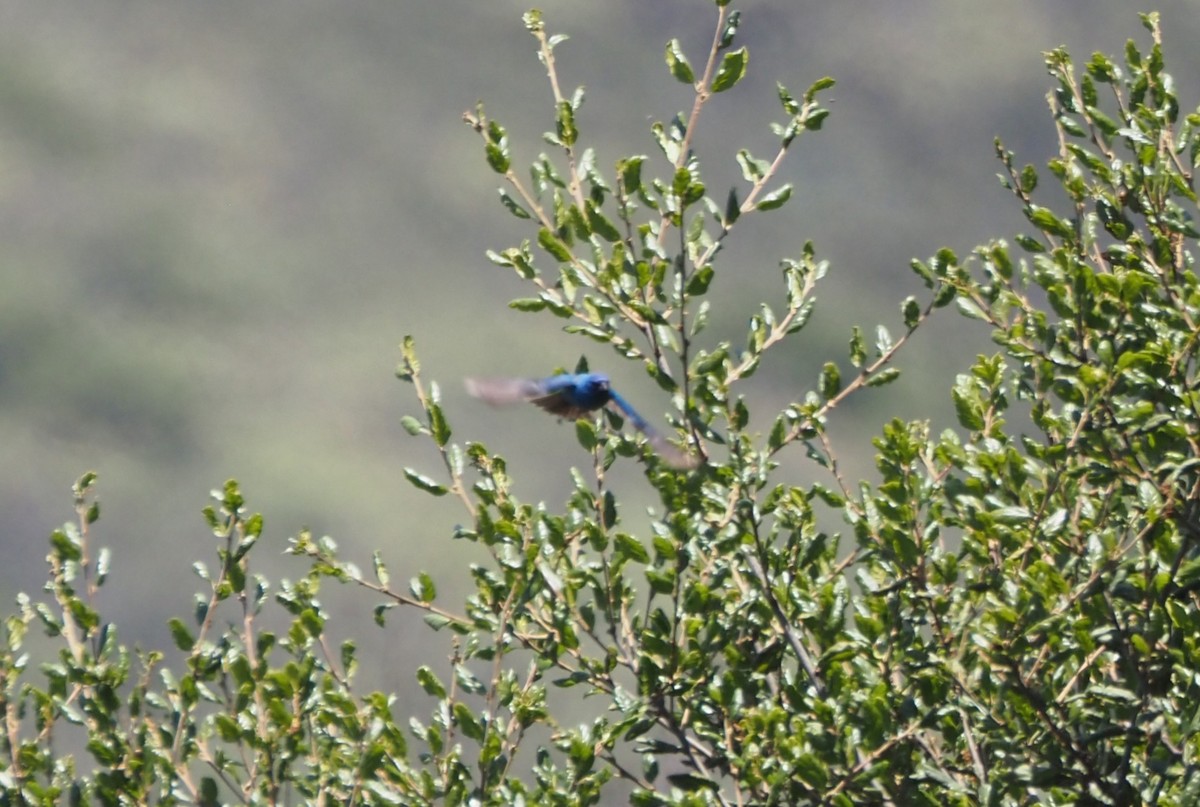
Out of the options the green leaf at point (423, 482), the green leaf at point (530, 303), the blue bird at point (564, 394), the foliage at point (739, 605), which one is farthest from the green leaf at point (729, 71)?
the green leaf at point (423, 482)

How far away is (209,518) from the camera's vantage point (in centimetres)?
510

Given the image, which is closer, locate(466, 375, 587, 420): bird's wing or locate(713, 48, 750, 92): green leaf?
locate(713, 48, 750, 92): green leaf

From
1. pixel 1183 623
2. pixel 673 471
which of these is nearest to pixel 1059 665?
pixel 1183 623

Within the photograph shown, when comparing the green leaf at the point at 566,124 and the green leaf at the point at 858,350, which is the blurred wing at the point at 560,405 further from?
the green leaf at the point at 858,350

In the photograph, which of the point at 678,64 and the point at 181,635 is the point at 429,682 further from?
the point at 678,64

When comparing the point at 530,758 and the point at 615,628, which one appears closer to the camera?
the point at 615,628

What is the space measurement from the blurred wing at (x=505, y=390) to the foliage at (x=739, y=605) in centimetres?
17

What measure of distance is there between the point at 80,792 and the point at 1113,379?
11.5ft

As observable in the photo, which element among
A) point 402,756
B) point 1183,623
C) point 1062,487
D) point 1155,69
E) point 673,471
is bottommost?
point 1183,623

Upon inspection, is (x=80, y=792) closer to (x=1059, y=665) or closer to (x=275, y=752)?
(x=275, y=752)

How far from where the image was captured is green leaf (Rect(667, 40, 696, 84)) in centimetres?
495

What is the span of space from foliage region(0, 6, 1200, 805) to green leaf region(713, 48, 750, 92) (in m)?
0.01

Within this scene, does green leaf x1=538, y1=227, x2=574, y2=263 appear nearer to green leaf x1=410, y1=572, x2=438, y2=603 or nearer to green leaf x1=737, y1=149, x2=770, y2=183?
green leaf x1=737, y1=149, x2=770, y2=183

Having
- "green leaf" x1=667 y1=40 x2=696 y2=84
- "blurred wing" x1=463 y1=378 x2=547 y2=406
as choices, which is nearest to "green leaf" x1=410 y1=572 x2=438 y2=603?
"blurred wing" x1=463 y1=378 x2=547 y2=406
